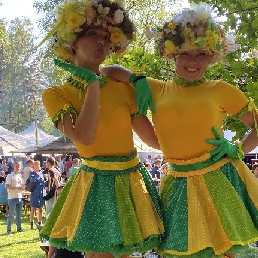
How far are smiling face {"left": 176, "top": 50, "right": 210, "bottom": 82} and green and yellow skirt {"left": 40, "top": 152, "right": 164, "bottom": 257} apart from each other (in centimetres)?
51

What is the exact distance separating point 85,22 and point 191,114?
72 cm

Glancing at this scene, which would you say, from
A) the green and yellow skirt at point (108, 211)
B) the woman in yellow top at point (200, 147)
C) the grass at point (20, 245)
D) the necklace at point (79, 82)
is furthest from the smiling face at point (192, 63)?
the grass at point (20, 245)

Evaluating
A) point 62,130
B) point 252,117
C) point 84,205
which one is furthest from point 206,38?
point 84,205

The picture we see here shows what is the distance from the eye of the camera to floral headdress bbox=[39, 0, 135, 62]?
2.29 metres

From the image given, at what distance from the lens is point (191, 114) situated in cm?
227

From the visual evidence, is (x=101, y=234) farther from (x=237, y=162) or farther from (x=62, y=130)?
(x=237, y=162)

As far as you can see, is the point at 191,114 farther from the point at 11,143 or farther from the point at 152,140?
the point at 11,143

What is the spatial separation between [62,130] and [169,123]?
0.55 m

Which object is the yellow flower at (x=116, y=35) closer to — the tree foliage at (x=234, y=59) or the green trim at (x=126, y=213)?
the tree foliage at (x=234, y=59)

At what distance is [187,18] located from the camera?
7.70 feet

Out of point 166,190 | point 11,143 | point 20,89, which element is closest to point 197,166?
point 166,190

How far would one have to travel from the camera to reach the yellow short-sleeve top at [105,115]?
2.21 meters

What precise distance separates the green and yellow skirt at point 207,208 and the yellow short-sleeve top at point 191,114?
0.07 metres

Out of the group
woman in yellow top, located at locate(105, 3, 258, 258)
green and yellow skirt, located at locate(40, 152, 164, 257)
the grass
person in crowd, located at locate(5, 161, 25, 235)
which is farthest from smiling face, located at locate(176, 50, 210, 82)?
person in crowd, located at locate(5, 161, 25, 235)
